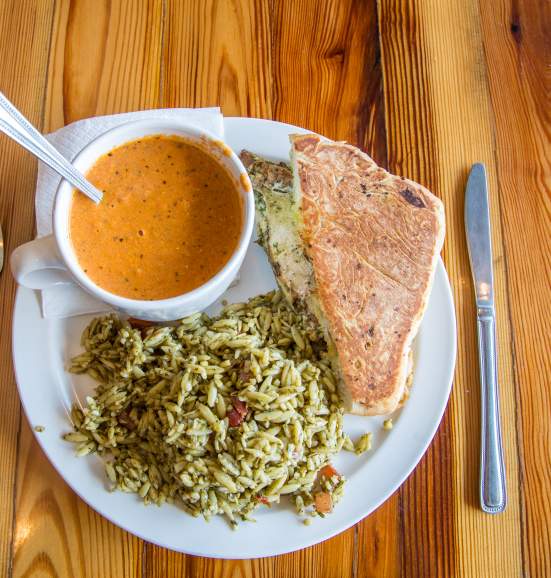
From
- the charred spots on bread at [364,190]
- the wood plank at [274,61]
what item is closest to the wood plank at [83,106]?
the wood plank at [274,61]

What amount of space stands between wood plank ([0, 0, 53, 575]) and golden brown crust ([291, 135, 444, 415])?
1.15m

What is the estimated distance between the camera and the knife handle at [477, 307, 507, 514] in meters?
2.29

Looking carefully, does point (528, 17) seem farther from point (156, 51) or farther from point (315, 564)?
point (315, 564)

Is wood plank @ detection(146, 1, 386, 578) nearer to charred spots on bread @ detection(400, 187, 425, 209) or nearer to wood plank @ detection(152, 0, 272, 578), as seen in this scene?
wood plank @ detection(152, 0, 272, 578)

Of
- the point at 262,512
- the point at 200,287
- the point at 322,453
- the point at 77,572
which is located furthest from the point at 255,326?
the point at 77,572

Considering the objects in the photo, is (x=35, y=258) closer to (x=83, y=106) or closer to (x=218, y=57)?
(x=83, y=106)

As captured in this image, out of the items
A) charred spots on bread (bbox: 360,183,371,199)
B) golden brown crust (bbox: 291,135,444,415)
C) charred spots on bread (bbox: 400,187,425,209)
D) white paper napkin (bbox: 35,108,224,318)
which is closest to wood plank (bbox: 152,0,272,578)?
white paper napkin (bbox: 35,108,224,318)

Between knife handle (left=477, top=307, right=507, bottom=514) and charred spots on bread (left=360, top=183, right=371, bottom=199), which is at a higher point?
charred spots on bread (left=360, top=183, right=371, bottom=199)

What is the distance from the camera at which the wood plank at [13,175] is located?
7.43ft

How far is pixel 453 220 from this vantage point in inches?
99.2

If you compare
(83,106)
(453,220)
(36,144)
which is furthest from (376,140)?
(36,144)

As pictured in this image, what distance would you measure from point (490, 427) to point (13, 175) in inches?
86.0

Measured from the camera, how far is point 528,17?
9.04ft

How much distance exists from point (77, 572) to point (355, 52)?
2442mm
